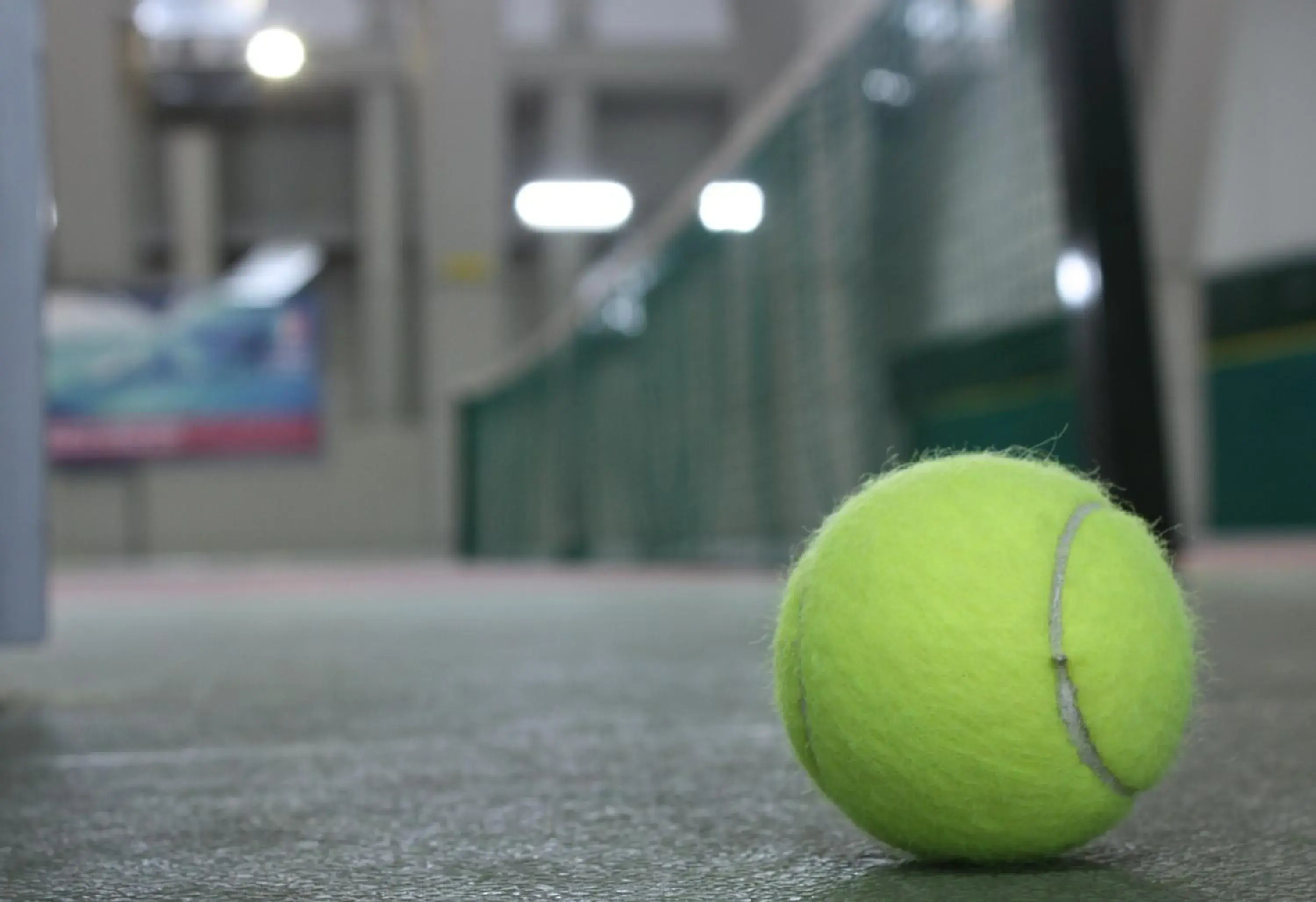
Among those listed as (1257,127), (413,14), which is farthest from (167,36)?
(1257,127)

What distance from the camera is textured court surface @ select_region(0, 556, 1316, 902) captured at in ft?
3.08

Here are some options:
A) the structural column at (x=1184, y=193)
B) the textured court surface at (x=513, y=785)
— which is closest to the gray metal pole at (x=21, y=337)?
the textured court surface at (x=513, y=785)

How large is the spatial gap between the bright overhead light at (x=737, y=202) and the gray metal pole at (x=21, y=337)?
3.99 m

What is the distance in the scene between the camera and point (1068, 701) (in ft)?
3.08

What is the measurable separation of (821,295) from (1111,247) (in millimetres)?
2339

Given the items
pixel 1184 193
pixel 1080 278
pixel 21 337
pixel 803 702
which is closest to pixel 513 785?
pixel 803 702

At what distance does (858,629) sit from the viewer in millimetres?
978

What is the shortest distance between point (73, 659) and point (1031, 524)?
7.20 feet

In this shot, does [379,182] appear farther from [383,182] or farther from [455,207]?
[455,207]

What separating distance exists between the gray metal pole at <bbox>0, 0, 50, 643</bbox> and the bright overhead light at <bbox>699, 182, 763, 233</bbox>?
399 cm

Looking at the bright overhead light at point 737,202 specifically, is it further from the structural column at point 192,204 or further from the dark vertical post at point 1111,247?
the structural column at point 192,204

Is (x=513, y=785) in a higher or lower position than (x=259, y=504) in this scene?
lower

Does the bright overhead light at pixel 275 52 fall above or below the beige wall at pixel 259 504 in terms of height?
above

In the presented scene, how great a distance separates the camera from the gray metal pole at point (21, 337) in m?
1.88
